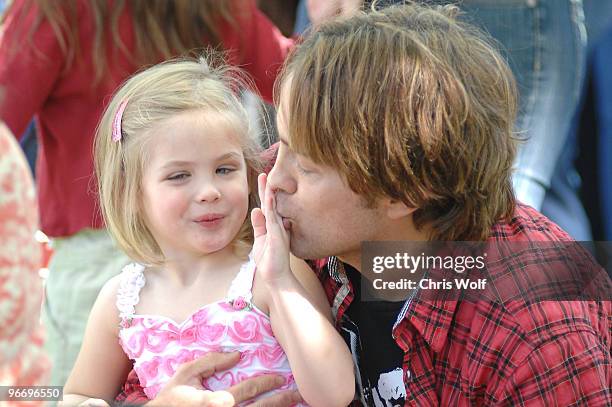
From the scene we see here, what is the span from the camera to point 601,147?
138 inches

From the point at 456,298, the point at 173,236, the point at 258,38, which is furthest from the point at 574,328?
the point at 258,38

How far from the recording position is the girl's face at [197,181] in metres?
2.34

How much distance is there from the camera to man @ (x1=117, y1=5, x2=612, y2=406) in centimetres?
210

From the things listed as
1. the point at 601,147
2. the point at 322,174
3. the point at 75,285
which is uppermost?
the point at 601,147

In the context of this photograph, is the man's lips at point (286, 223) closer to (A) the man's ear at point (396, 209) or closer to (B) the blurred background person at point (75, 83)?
(A) the man's ear at point (396, 209)

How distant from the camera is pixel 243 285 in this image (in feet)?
7.67

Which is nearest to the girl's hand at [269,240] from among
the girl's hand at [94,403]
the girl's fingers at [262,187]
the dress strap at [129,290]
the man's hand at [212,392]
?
Answer: the girl's fingers at [262,187]

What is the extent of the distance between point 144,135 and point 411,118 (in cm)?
66

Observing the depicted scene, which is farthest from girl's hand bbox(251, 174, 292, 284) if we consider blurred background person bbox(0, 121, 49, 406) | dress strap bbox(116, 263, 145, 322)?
blurred background person bbox(0, 121, 49, 406)

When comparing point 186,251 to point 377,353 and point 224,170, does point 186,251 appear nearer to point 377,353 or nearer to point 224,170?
point 224,170

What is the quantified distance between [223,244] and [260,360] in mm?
282

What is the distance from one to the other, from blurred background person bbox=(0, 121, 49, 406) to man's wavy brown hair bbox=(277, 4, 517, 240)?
2.62ft

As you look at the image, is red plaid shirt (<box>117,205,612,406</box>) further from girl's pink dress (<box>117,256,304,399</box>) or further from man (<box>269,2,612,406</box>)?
girl's pink dress (<box>117,256,304,399</box>)

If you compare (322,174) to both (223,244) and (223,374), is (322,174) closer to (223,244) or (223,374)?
(223,244)
